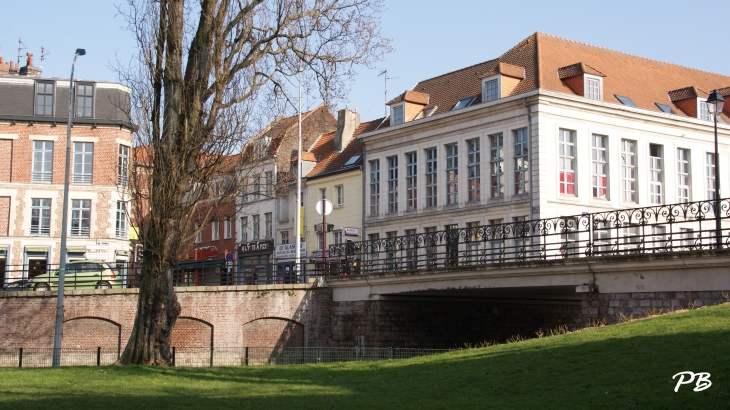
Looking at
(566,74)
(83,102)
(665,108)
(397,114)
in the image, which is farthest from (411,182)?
(83,102)

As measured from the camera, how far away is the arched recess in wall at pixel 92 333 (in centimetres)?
3269

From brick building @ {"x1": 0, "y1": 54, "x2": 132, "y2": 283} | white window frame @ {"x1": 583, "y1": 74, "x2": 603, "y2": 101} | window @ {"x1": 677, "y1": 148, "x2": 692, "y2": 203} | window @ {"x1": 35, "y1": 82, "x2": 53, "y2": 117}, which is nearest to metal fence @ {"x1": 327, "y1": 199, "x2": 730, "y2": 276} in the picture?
window @ {"x1": 677, "y1": 148, "x2": 692, "y2": 203}

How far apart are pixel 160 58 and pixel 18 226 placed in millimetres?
28316

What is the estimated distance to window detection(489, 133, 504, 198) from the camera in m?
41.8

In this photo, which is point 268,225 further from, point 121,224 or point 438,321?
point 438,321

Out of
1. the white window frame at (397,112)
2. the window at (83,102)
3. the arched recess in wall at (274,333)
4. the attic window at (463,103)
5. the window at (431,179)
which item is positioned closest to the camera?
the arched recess in wall at (274,333)

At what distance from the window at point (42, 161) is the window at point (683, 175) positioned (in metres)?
30.5

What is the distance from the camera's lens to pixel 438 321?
3359cm

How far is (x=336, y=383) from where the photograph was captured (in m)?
16.6

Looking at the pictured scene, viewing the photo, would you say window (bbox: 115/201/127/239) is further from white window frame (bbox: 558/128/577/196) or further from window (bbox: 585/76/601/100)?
window (bbox: 585/76/601/100)

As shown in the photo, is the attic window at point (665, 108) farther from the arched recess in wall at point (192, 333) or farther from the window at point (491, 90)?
the arched recess in wall at point (192, 333)

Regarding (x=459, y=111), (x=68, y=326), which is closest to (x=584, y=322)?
(x=68, y=326)

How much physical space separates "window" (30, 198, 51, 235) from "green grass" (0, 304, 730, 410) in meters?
30.1

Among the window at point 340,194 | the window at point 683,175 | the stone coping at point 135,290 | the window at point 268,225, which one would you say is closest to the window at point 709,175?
the window at point 683,175
